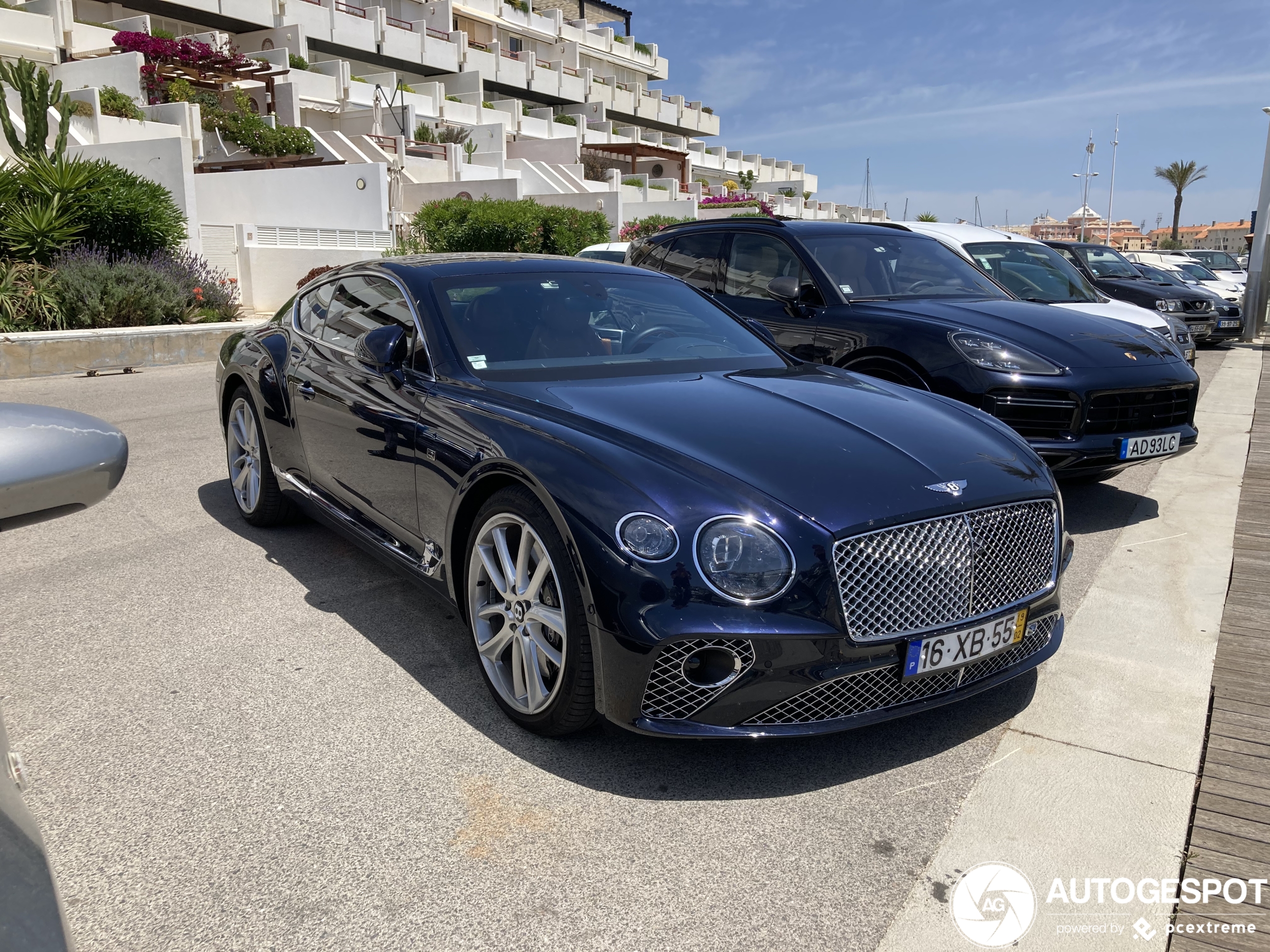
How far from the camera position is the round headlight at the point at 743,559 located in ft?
9.04

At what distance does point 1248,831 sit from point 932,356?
11.7ft

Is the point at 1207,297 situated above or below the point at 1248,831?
above

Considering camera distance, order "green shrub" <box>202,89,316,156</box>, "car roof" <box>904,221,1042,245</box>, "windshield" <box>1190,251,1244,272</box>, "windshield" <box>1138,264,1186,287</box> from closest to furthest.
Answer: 1. "car roof" <box>904,221,1042,245</box>
2. "windshield" <box>1138,264,1186,287</box>
3. "windshield" <box>1190,251,1244,272</box>
4. "green shrub" <box>202,89,316,156</box>

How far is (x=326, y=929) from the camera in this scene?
2.34 metres

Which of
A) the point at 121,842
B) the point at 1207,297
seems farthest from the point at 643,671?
the point at 1207,297

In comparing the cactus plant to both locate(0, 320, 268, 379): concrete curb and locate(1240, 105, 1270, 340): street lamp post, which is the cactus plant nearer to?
locate(0, 320, 268, 379): concrete curb

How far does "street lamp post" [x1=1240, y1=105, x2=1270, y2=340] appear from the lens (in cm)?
1912

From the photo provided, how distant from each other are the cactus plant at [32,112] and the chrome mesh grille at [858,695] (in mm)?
15963

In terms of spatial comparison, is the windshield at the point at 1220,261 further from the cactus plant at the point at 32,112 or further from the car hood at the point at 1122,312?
the cactus plant at the point at 32,112

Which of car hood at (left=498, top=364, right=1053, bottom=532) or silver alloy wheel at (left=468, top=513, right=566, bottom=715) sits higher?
car hood at (left=498, top=364, right=1053, bottom=532)

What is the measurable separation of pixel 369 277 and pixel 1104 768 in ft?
12.0

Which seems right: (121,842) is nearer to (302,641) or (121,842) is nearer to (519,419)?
(302,641)

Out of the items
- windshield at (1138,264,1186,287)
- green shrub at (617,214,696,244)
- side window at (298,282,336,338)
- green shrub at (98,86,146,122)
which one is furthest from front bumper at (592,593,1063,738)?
green shrub at (98,86,146,122)

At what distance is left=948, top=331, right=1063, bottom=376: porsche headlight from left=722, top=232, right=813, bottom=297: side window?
133 cm
